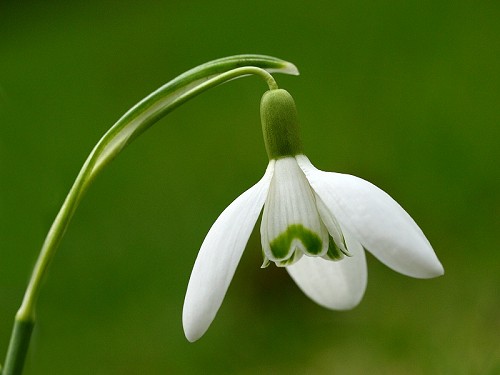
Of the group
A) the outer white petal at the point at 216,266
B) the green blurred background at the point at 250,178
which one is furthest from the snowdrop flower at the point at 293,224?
the green blurred background at the point at 250,178

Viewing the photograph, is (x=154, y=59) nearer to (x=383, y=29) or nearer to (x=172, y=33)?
(x=172, y=33)

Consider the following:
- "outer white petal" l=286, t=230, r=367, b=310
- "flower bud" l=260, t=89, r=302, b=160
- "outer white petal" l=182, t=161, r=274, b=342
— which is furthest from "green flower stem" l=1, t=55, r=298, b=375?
"outer white petal" l=286, t=230, r=367, b=310

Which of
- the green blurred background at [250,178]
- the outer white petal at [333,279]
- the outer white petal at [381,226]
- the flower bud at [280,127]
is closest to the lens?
the outer white petal at [381,226]

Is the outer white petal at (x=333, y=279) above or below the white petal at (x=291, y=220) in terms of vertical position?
below

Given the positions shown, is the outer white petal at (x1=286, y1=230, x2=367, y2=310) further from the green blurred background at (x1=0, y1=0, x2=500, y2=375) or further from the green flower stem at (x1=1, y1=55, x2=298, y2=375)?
the green blurred background at (x1=0, y1=0, x2=500, y2=375)

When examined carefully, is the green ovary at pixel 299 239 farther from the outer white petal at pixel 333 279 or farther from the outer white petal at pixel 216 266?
the outer white petal at pixel 333 279

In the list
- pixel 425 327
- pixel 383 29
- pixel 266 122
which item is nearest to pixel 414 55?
pixel 383 29

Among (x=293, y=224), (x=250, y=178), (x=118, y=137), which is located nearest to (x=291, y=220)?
(x=293, y=224)

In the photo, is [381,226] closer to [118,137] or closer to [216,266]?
[216,266]
